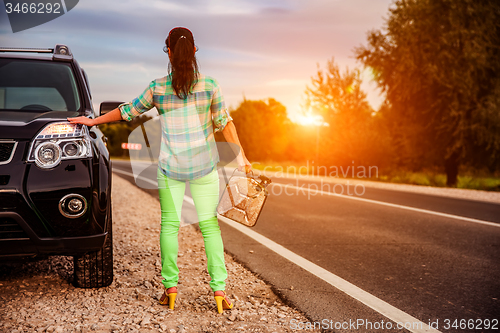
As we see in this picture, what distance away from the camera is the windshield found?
159 inches

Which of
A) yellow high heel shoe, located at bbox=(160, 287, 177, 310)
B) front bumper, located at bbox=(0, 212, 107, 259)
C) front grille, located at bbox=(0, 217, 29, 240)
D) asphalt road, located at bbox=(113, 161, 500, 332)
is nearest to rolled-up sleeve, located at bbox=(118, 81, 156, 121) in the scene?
front bumper, located at bbox=(0, 212, 107, 259)

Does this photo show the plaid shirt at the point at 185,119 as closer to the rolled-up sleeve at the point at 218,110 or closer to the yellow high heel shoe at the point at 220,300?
the rolled-up sleeve at the point at 218,110

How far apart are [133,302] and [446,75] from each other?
18.0 metres

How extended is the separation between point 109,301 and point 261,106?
57.0 meters

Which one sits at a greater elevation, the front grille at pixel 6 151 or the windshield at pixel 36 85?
the windshield at pixel 36 85

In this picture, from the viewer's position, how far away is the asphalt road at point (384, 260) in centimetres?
346

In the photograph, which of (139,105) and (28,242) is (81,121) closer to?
(139,105)

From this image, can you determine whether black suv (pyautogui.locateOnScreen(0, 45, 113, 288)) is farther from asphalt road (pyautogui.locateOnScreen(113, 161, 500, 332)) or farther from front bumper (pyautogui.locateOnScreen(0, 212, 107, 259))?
asphalt road (pyautogui.locateOnScreen(113, 161, 500, 332))

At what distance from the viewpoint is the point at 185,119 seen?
306cm

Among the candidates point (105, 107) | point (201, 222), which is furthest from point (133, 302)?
point (105, 107)

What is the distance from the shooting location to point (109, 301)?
3305mm

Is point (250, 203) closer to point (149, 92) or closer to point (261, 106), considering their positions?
point (149, 92)

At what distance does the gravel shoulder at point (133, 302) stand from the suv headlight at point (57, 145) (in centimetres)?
112

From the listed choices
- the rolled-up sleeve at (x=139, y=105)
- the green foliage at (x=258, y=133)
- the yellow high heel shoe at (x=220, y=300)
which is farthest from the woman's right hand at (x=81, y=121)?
the green foliage at (x=258, y=133)
